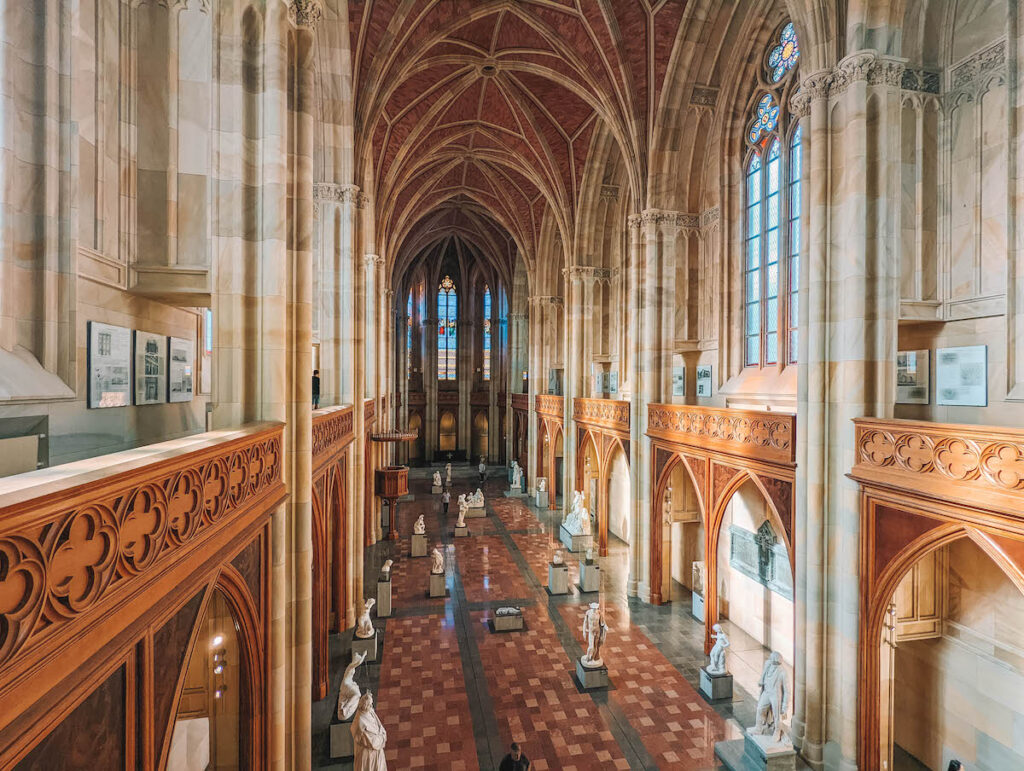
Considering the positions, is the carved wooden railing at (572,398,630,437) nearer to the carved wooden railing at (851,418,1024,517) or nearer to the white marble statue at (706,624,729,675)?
the white marble statue at (706,624,729,675)

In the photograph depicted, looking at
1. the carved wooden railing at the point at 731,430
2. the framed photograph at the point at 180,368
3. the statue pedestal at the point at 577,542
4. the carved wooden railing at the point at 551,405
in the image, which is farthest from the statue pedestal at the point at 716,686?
the carved wooden railing at the point at 551,405

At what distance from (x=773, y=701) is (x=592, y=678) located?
3005 mm

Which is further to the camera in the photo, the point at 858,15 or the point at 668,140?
the point at 668,140

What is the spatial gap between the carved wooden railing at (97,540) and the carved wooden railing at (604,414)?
12.7 m

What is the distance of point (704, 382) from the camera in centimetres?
1405

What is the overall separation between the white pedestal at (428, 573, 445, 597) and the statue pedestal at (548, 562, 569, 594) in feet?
8.74

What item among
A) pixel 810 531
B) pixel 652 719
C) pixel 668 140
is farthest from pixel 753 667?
pixel 668 140

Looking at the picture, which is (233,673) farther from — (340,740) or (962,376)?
(962,376)

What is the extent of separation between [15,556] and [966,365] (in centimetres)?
978

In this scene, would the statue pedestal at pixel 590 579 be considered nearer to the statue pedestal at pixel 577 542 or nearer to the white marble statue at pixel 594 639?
the statue pedestal at pixel 577 542

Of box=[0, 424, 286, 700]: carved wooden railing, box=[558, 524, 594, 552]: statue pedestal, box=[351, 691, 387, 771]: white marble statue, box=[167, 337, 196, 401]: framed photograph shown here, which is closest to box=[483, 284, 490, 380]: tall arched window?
box=[558, 524, 594, 552]: statue pedestal

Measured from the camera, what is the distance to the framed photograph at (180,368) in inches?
257

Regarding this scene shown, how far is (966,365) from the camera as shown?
7543mm

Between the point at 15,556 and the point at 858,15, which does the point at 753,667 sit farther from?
the point at 15,556
